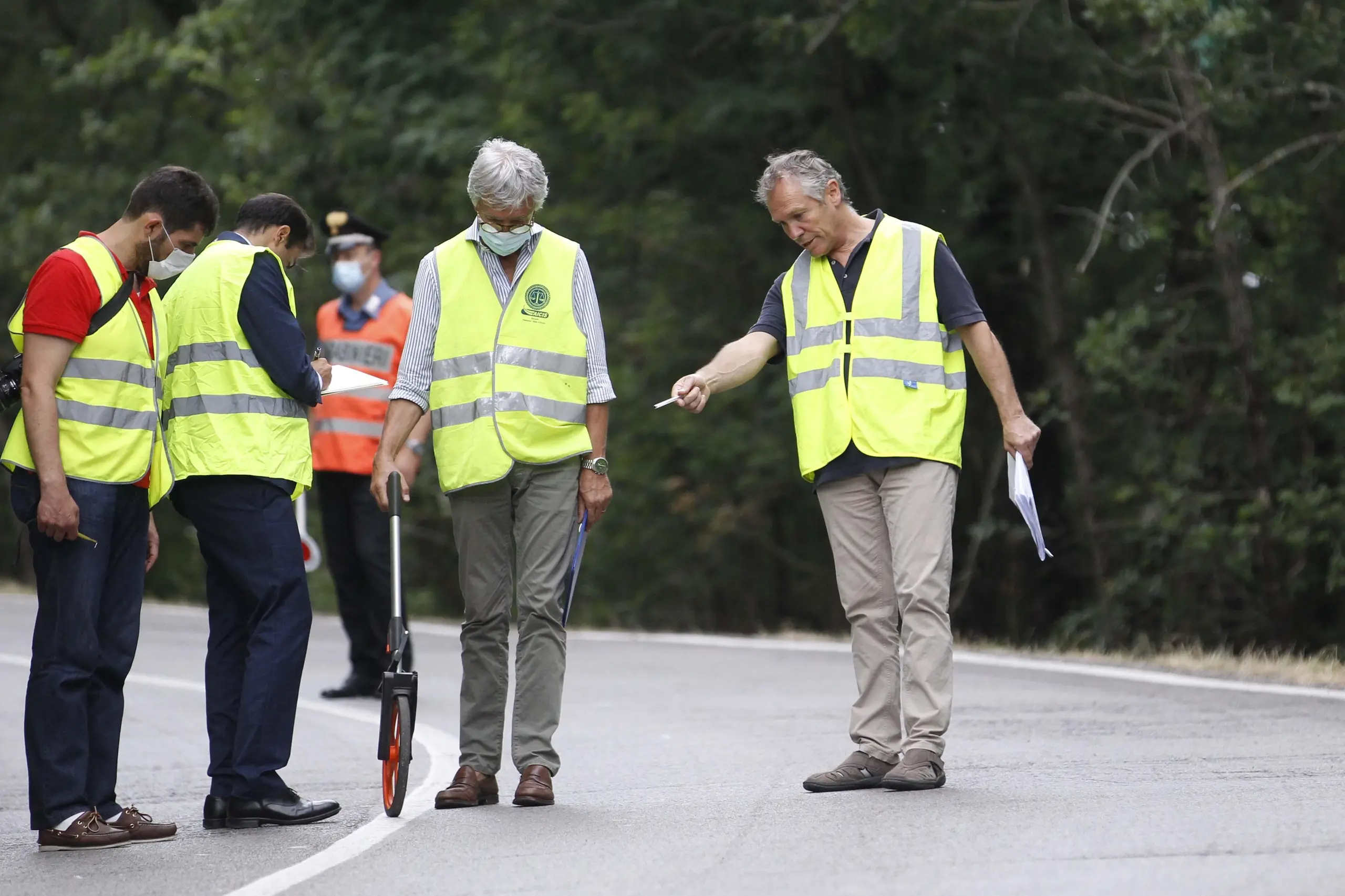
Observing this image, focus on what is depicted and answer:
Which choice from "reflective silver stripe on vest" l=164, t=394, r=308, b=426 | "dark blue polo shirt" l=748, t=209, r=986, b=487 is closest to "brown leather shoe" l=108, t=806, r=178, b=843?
"reflective silver stripe on vest" l=164, t=394, r=308, b=426

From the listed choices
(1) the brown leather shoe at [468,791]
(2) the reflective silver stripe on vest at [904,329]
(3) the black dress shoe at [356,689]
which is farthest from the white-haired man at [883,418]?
(3) the black dress shoe at [356,689]

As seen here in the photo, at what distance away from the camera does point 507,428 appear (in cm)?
670

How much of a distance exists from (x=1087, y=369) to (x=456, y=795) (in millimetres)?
9283

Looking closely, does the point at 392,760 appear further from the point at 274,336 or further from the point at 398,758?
the point at 274,336

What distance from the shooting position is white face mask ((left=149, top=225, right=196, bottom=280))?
6.41 metres

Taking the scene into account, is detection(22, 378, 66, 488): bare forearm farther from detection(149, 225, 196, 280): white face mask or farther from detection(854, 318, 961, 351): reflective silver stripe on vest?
detection(854, 318, 961, 351): reflective silver stripe on vest

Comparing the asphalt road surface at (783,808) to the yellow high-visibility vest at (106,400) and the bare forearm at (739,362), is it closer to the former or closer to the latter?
the yellow high-visibility vest at (106,400)

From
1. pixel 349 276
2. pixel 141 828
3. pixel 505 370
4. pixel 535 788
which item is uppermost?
pixel 349 276

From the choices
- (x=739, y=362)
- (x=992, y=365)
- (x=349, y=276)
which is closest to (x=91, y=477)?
(x=739, y=362)

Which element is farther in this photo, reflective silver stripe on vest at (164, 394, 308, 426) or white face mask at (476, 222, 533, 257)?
white face mask at (476, 222, 533, 257)

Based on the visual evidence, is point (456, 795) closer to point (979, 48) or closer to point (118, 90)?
point (979, 48)

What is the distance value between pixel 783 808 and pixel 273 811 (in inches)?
61.2

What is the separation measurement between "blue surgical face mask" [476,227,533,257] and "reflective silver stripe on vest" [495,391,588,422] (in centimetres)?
46

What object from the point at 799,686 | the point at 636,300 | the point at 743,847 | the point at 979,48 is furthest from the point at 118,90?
the point at 743,847
